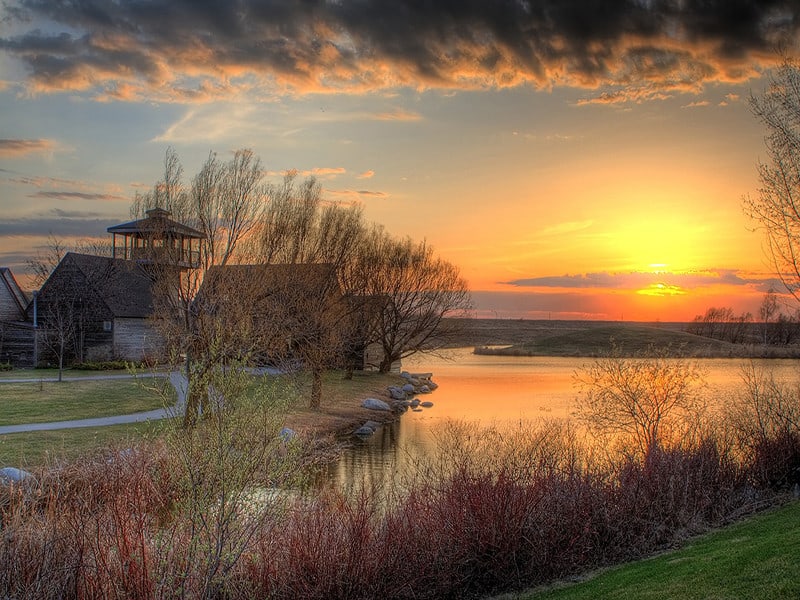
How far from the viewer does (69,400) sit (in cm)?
2466

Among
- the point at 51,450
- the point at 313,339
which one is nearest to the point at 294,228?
the point at 313,339

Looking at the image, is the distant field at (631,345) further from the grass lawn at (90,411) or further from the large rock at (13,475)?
the large rock at (13,475)

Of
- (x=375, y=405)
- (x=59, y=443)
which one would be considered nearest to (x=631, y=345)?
(x=375, y=405)

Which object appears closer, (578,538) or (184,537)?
(184,537)

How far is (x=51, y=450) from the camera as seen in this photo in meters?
16.7

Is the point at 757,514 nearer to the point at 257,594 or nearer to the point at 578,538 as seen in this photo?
the point at 578,538

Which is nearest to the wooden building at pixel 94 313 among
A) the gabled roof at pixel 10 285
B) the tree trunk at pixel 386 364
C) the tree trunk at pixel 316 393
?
the gabled roof at pixel 10 285

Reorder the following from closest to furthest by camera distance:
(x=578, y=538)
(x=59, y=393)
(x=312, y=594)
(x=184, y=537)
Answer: (x=184, y=537), (x=312, y=594), (x=578, y=538), (x=59, y=393)

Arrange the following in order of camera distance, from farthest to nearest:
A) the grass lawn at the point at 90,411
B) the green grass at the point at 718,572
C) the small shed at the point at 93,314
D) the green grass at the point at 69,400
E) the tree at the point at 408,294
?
the tree at the point at 408,294 → the small shed at the point at 93,314 → the green grass at the point at 69,400 → the grass lawn at the point at 90,411 → the green grass at the point at 718,572

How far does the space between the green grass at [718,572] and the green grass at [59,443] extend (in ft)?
33.1

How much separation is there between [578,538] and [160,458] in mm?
9172

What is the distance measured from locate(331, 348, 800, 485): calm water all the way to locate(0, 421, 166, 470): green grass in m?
6.35

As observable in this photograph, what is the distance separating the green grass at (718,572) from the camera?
28.3 feet

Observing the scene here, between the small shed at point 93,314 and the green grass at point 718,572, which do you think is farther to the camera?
the small shed at point 93,314
